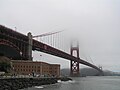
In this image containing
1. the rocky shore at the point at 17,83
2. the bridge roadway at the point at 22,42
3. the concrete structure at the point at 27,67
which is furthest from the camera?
the concrete structure at the point at 27,67

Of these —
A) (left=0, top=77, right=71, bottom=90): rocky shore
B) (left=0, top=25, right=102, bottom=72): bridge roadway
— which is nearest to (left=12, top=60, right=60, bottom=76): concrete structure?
(left=0, top=25, right=102, bottom=72): bridge roadway

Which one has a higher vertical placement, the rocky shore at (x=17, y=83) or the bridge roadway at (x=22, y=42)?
the bridge roadway at (x=22, y=42)

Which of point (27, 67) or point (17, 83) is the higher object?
point (27, 67)

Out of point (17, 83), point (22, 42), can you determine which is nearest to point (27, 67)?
point (22, 42)

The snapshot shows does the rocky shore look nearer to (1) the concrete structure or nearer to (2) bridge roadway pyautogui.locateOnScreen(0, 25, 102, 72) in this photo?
(2) bridge roadway pyautogui.locateOnScreen(0, 25, 102, 72)

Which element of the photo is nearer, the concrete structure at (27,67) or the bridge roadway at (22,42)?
the bridge roadway at (22,42)

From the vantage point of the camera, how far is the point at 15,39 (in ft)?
241

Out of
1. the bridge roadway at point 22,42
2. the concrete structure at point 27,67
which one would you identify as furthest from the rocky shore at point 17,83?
the concrete structure at point 27,67

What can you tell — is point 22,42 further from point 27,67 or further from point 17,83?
point 17,83

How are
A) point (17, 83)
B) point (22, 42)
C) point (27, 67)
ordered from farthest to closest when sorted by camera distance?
point (22, 42), point (27, 67), point (17, 83)

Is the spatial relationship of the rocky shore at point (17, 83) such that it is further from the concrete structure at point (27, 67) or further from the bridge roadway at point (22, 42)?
the concrete structure at point (27, 67)

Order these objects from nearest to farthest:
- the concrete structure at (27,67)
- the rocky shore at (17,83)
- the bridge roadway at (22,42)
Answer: the rocky shore at (17,83), the bridge roadway at (22,42), the concrete structure at (27,67)

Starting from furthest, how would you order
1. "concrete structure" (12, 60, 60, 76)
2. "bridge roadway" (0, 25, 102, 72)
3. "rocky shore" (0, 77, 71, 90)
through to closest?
"concrete structure" (12, 60, 60, 76), "bridge roadway" (0, 25, 102, 72), "rocky shore" (0, 77, 71, 90)

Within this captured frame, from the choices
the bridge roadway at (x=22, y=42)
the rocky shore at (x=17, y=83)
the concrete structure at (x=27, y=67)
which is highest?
the bridge roadway at (x=22, y=42)
